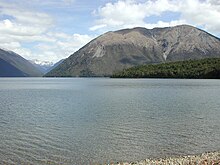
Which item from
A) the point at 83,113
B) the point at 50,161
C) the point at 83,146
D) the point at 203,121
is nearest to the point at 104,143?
the point at 83,146

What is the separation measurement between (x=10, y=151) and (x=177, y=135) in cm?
2008

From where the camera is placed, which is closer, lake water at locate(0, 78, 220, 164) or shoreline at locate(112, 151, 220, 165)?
shoreline at locate(112, 151, 220, 165)

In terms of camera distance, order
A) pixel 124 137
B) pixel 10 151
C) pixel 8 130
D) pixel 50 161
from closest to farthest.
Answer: pixel 50 161
pixel 10 151
pixel 124 137
pixel 8 130

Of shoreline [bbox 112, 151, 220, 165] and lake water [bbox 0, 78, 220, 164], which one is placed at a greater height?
shoreline [bbox 112, 151, 220, 165]

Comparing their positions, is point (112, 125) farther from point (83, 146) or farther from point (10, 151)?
point (10, 151)

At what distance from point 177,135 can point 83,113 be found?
25164mm

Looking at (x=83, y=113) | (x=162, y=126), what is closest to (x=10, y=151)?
(x=162, y=126)

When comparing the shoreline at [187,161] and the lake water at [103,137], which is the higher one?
the shoreline at [187,161]

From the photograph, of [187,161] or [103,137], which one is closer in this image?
[187,161]

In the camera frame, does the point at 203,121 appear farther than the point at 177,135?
Yes

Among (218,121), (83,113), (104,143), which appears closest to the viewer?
(104,143)

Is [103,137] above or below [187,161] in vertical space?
below

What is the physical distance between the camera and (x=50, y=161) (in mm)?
29109

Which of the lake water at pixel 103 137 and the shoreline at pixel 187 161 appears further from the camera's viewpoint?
the lake water at pixel 103 137
